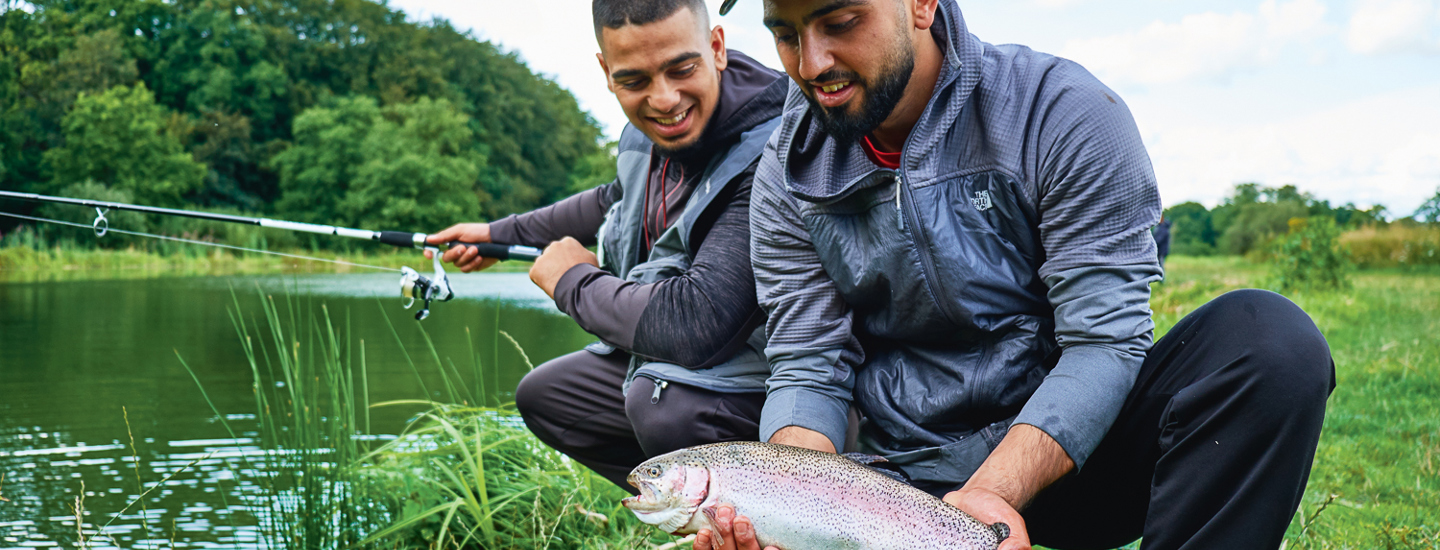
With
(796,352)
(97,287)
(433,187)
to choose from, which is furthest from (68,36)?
(796,352)

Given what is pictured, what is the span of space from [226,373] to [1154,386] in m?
9.56

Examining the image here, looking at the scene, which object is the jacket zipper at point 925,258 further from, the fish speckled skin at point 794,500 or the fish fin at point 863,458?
the fish speckled skin at point 794,500

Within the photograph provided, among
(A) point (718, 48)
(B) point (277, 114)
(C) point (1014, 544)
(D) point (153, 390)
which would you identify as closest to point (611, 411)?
(A) point (718, 48)

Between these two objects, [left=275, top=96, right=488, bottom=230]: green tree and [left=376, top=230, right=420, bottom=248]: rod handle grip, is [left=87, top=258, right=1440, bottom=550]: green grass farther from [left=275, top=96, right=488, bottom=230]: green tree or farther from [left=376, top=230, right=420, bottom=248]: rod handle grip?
[left=275, top=96, right=488, bottom=230]: green tree

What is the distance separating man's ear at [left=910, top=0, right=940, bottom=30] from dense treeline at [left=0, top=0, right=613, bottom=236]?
37744 mm

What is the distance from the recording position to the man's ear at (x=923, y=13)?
7.14 feet

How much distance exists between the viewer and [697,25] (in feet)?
9.83

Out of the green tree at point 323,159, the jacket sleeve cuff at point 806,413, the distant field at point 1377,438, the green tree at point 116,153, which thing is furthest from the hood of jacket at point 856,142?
the green tree at point 323,159

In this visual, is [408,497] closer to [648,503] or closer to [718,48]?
[718,48]

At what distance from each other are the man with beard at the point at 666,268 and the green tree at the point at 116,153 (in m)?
Answer: 41.4

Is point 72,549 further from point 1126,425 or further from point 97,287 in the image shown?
point 97,287

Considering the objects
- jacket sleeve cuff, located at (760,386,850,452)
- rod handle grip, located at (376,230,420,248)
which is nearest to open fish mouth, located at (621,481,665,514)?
jacket sleeve cuff, located at (760,386,850,452)

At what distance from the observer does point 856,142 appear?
2.29m

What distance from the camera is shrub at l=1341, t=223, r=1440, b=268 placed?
1780 centimetres
